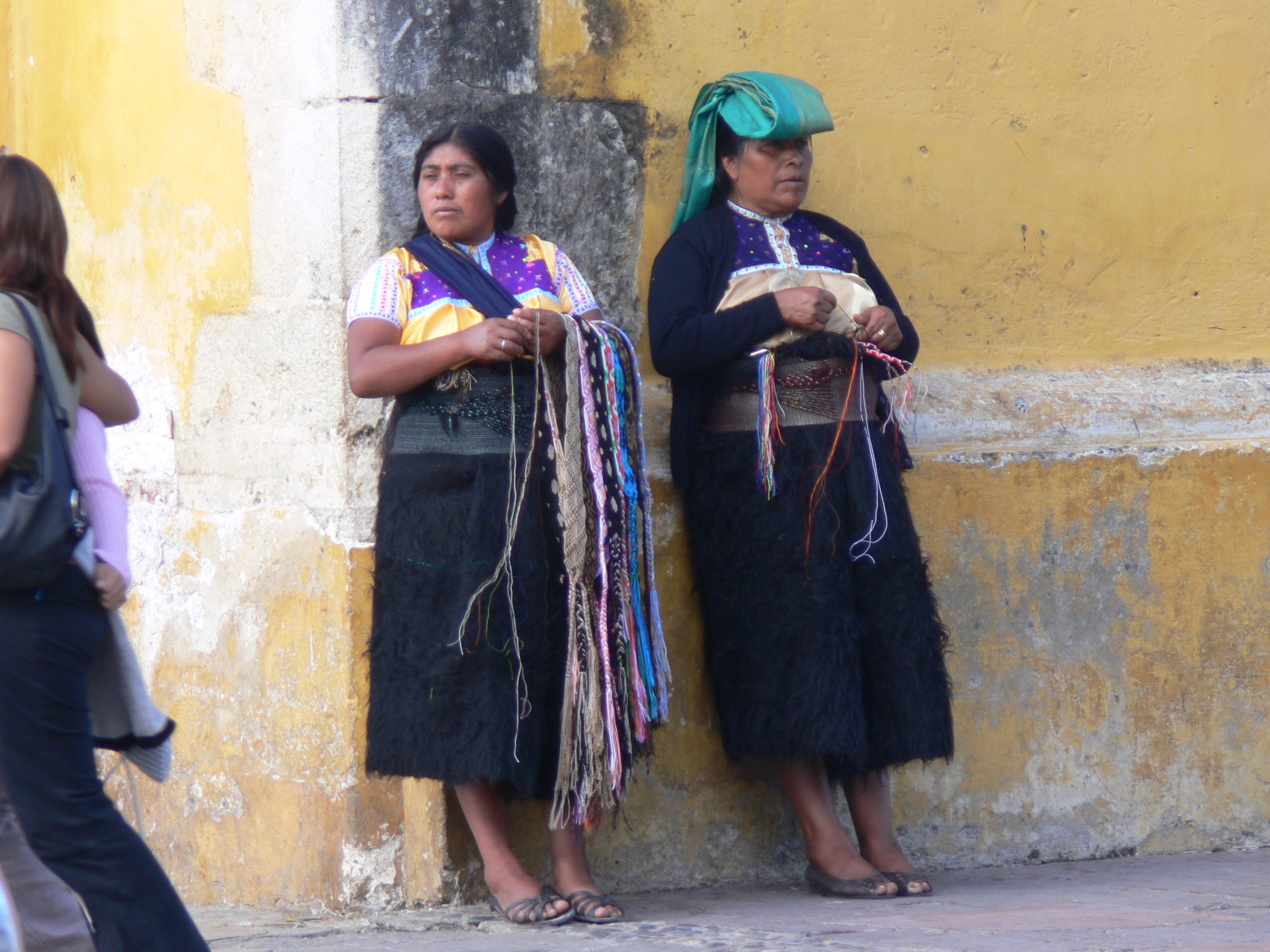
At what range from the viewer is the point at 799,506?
3758mm

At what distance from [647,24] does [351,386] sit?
1290 mm

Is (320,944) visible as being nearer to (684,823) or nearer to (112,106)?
(684,823)

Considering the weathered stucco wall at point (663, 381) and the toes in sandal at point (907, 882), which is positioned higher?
the weathered stucco wall at point (663, 381)

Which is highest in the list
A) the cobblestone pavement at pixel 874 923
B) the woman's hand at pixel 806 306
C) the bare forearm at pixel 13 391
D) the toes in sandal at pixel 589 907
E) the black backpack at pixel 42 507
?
the woman's hand at pixel 806 306

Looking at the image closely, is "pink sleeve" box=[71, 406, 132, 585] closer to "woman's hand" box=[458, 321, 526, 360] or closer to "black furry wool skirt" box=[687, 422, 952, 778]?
"woman's hand" box=[458, 321, 526, 360]

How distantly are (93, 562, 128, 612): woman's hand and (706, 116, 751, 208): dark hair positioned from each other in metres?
1.94

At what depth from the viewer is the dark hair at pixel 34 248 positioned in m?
2.64

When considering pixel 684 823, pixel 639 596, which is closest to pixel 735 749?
pixel 684 823

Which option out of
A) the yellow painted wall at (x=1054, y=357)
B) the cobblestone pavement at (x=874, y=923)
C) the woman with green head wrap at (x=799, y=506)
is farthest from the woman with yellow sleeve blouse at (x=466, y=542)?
the yellow painted wall at (x=1054, y=357)

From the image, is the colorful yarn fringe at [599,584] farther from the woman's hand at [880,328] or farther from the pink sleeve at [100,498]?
the pink sleeve at [100,498]

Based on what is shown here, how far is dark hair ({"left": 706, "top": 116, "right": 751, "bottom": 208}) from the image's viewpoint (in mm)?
3926

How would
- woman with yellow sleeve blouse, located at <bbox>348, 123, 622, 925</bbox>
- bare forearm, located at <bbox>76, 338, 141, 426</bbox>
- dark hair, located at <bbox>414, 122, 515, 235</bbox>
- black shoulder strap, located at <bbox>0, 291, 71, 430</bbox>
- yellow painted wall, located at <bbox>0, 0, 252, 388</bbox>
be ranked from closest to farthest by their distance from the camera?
black shoulder strap, located at <bbox>0, 291, 71, 430</bbox>, bare forearm, located at <bbox>76, 338, 141, 426</bbox>, woman with yellow sleeve blouse, located at <bbox>348, 123, 622, 925</bbox>, dark hair, located at <bbox>414, 122, 515, 235</bbox>, yellow painted wall, located at <bbox>0, 0, 252, 388</bbox>

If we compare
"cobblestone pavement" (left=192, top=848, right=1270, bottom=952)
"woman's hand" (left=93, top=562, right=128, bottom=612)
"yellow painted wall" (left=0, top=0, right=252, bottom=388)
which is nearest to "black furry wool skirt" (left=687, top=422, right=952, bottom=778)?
"cobblestone pavement" (left=192, top=848, right=1270, bottom=952)

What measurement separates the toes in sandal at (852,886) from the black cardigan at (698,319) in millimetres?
1024
